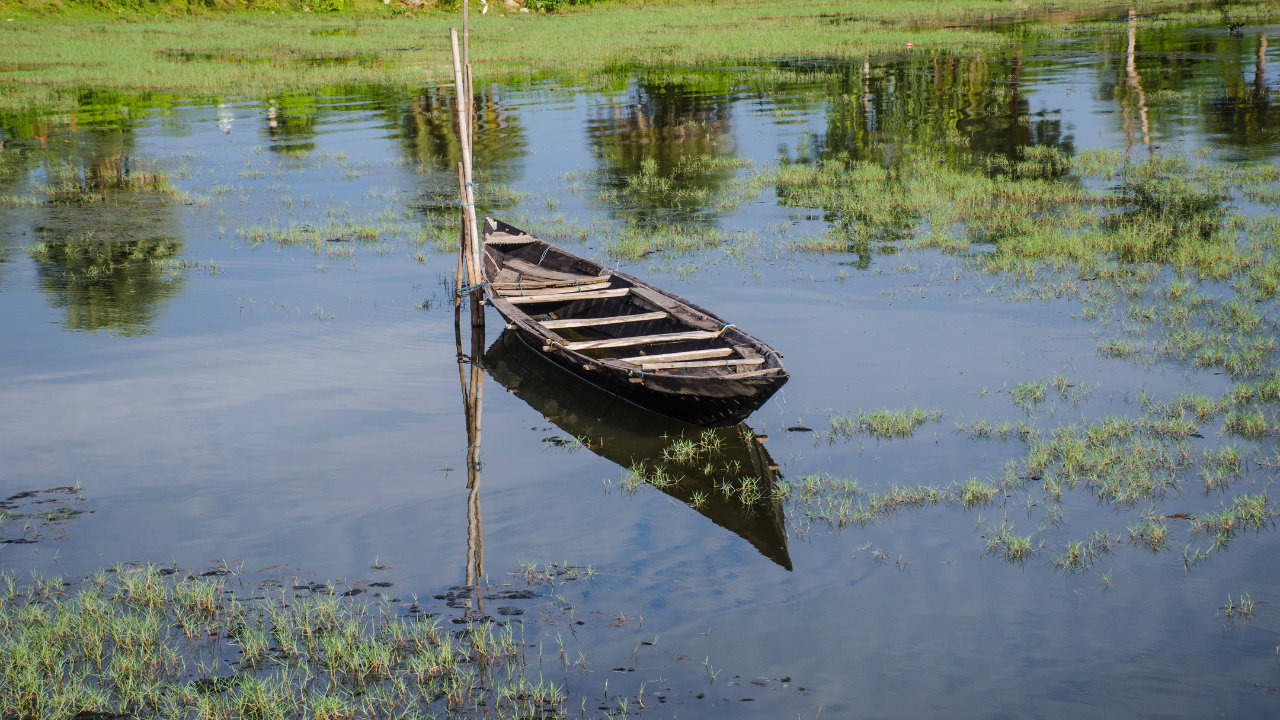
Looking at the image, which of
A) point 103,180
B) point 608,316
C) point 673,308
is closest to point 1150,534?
point 673,308

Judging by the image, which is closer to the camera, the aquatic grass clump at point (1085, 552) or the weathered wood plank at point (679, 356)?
the aquatic grass clump at point (1085, 552)

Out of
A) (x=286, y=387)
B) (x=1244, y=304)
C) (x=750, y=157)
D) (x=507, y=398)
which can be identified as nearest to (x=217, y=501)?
(x=286, y=387)

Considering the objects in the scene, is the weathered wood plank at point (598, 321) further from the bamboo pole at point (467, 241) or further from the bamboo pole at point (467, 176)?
the bamboo pole at point (467, 176)

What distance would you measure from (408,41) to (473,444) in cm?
3887

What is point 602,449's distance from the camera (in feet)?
26.9

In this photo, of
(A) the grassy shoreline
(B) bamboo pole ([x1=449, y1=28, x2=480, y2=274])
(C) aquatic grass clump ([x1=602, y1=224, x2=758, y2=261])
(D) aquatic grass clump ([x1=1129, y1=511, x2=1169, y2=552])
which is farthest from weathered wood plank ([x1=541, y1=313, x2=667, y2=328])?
(A) the grassy shoreline

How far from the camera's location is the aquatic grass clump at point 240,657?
4938 mm

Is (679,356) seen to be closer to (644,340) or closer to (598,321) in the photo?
(644,340)

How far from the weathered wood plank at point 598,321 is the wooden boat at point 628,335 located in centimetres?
1

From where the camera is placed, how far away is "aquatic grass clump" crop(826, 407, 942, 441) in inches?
317

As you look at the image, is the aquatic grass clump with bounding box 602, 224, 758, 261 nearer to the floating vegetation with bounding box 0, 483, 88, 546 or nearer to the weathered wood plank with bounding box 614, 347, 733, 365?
the weathered wood plank with bounding box 614, 347, 733, 365

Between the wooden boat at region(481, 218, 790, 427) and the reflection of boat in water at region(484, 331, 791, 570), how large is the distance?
0.23m

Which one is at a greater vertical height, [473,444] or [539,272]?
[539,272]

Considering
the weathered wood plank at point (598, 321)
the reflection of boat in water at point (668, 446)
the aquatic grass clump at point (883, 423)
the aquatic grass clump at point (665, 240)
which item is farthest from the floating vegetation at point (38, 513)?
the aquatic grass clump at point (665, 240)
